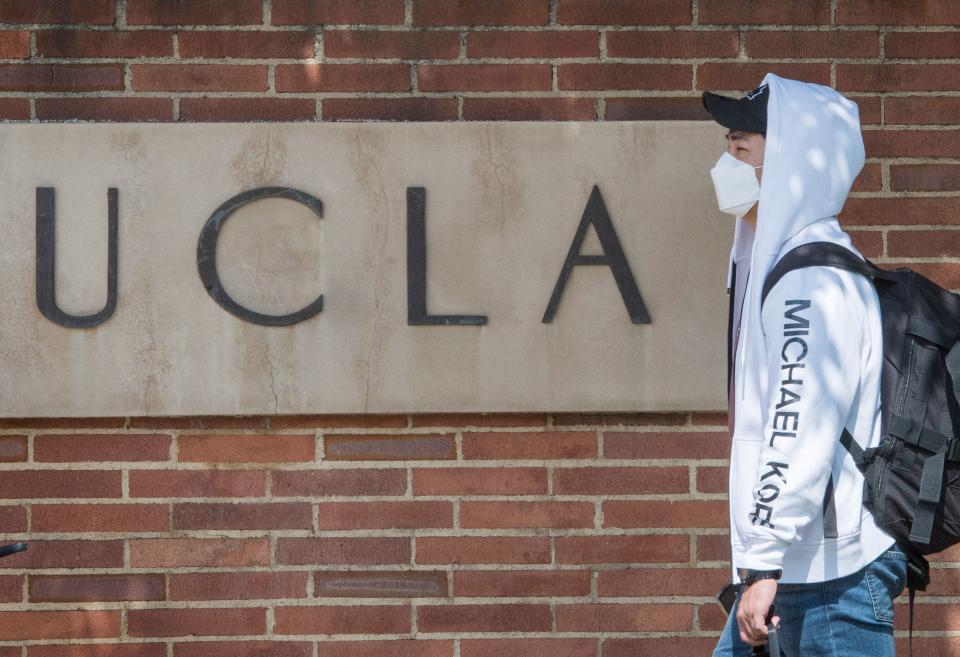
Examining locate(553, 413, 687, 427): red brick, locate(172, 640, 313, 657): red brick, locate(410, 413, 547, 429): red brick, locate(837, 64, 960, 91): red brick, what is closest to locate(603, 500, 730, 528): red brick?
locate(553, 413, 687, 427): red brick

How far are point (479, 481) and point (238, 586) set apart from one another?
0.83m

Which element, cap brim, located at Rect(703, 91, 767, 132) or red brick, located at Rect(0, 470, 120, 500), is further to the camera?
red brick, located at Rect(0, 470, 120, 500)

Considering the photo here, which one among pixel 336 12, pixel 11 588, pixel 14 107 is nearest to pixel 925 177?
pixel 336 12

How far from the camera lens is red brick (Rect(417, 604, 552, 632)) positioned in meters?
3.44

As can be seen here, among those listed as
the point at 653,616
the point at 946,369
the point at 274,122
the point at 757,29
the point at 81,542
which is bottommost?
the point at 653,616

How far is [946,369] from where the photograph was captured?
2.23 meters

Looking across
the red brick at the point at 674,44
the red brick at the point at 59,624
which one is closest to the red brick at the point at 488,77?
the red brick at the point at 674,44

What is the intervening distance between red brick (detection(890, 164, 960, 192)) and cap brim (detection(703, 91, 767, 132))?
3.64 ft

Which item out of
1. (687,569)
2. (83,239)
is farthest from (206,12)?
(687,569)

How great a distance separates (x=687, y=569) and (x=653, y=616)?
18 centimetres

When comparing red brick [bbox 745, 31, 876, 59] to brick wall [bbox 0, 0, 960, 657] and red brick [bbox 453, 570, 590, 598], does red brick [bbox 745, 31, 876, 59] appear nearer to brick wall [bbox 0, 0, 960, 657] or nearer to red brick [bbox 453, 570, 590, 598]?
brick wall [bbox 0, 0, 960, 657]

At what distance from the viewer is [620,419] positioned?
11.3 feet

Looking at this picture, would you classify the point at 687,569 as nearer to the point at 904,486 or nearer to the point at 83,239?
the point at 904,486

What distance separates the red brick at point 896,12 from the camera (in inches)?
137
